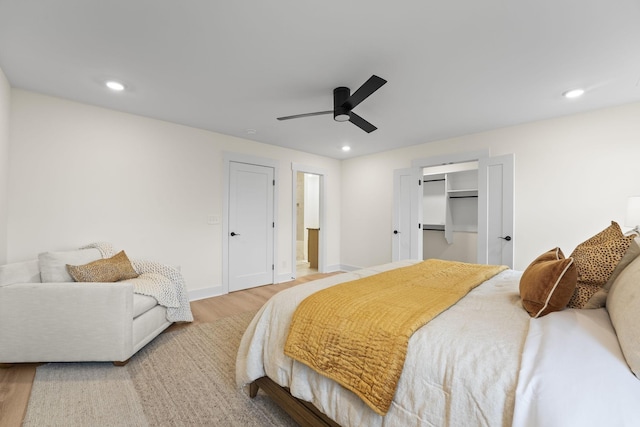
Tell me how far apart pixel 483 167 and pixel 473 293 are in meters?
2.81

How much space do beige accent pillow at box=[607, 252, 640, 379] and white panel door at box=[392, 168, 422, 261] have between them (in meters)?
3.33

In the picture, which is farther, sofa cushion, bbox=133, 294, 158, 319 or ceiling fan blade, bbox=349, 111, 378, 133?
ceiling fan blade, bbox=349, 111, 378, 133

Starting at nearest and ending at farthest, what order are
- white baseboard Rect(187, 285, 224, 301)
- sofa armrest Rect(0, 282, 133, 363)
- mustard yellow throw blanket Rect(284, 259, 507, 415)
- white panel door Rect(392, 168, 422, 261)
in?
1. mustard yellow throw blanket Rect(284, 259, 507, 415)
2. sofa armrest Rect(0, 282, 133, 363)
3. white baseboard Rect(187, 285, 224, 301)
4. white panel door Rect(392, 168, 422, 261)

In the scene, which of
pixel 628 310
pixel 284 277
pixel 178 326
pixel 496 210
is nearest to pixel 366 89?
pixel 628 310

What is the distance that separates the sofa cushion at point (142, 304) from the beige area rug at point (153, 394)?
359 mm

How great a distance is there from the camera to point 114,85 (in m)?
2.61

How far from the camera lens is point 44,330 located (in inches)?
80.7

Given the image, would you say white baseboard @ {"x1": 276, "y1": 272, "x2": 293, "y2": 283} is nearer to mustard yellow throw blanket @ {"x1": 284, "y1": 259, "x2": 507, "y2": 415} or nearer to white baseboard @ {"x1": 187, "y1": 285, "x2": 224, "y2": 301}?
white baseboard @ {"x1": 187, "y1": 285, "x2": 224, "y2": 301}

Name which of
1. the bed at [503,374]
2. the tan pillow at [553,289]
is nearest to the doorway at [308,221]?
the bed at [503,374]

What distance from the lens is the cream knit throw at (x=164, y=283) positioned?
267 centimetres

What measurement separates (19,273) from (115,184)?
1285 mm

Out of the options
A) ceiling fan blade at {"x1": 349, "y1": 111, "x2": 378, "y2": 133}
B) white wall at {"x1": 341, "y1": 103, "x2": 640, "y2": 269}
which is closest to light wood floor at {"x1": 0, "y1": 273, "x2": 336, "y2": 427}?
ceiling fan blade at {"x1": 349, "y1": 111, "x2": 378, "y2": 133}

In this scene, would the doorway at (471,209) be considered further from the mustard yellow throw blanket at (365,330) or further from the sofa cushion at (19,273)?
the sofa cushion at (19,273)

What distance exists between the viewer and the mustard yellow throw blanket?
1101 millimetres
